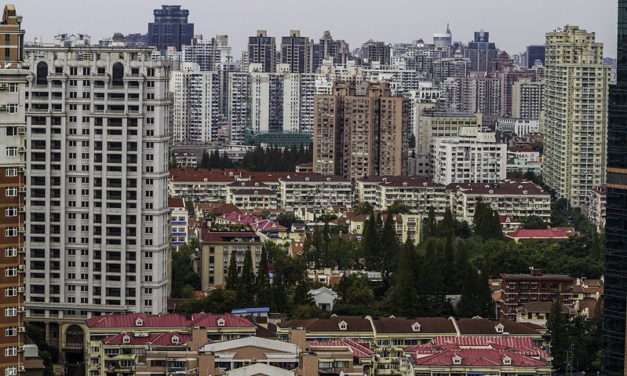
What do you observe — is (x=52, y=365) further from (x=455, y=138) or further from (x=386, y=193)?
(x=455, y=138)

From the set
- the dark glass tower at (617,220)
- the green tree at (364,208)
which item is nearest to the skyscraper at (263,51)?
the green tree at (364,208)

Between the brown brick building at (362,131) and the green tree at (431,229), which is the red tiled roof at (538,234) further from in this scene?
the brown brick building at (362,131)

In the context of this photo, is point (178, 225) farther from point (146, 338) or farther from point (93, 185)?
point (146, 338)

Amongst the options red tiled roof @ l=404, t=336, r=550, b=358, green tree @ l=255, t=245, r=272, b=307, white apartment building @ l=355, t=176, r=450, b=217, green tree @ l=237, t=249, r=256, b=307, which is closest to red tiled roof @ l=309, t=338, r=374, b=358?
red tiled roof @ l=404, t=336, r=550, b=358

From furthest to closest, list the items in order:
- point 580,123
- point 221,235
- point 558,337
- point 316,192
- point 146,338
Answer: point 580,123, point 316,192, point 221,235, point 558,337, point 146,338

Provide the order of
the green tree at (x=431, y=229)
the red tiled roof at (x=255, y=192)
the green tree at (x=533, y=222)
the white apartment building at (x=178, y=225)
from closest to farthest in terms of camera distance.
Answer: the white apartment building at (x=178, y=225)
the green tree at (x=431, y=229)
the green tree at (x=533, y=222)
the red tiled roof at (x=255, y=192)

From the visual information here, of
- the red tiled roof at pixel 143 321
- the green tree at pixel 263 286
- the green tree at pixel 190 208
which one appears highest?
the green tree at pixel 190 208

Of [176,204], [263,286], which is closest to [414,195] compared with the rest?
[176,204]
